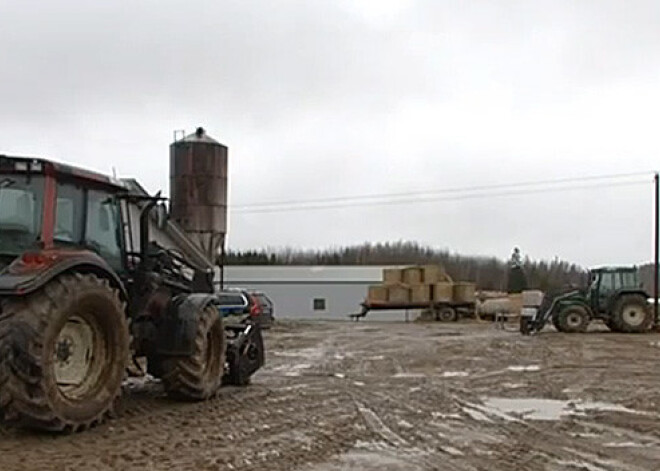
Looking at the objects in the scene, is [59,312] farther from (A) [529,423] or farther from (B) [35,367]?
(A) [529,423]

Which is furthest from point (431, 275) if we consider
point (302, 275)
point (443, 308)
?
point (302, 275)

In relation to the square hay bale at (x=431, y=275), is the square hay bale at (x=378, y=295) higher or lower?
lower

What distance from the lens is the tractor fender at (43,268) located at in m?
7.21

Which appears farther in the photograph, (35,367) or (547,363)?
(547,363)

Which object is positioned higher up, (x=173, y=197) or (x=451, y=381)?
(x=173, y=197)

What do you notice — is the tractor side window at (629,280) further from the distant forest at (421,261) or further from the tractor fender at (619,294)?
the distant forest at (421,261)

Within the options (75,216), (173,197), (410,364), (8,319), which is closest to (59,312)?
(8,319)

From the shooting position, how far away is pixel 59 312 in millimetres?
7461

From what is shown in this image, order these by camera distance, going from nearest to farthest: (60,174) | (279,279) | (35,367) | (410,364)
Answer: (35,367), (60,174), (410,364), (279,279)

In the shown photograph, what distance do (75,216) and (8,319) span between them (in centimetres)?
162

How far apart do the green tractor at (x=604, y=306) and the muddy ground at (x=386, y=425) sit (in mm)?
12618

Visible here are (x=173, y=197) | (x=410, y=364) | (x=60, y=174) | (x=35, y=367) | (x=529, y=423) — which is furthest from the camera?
(x=173, y=197)

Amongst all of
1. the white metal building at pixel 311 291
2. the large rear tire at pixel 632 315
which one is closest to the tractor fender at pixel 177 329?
the large rear tire at pixel 632 315


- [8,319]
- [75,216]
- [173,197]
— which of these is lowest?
[8,319]
